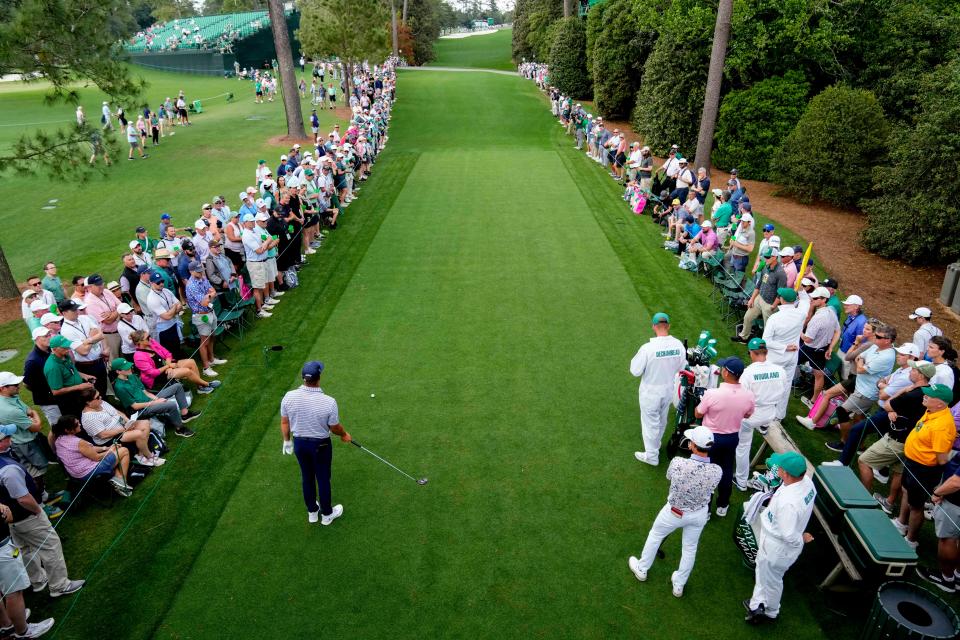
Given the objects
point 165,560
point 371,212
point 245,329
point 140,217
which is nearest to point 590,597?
point 165,560

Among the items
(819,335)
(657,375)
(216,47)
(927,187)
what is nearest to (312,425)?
(657,375)

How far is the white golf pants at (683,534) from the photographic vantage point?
18.3 ft

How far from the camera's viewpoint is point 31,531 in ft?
19.0

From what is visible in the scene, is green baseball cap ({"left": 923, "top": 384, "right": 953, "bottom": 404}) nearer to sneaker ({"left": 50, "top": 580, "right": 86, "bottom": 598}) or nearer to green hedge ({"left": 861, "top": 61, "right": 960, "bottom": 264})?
sneaker ({"left": 50, "top": 580, "right": 86, "bottom": 598})

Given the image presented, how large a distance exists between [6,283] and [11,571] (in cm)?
996

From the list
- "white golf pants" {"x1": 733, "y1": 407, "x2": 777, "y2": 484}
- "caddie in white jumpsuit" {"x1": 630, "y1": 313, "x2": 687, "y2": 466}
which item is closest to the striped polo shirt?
"caddie in white jumpsuit" {"x1": 630, "y1": 313, "x2": 687, "y2": 466}

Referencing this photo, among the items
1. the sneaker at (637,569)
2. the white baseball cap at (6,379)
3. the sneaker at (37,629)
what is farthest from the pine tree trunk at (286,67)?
the sneaker at (637,569)

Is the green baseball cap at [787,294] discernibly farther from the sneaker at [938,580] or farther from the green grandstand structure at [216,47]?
the green grandstand structure at [216,47]

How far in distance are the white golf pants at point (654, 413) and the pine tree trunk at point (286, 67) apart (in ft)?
75.3

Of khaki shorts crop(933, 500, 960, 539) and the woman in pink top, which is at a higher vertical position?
the woman in pink top

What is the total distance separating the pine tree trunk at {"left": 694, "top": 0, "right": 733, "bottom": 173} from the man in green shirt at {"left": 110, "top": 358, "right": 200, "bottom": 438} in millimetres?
18544

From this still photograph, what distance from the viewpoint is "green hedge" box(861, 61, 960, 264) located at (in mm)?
13523

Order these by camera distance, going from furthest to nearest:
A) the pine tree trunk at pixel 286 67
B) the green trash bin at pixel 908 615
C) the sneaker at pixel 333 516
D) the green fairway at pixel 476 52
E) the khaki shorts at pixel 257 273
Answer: the green fairway at pixel 476 52 < the pine tree trunk at pixel 286 67 < the khaki shorts at pixel 257 273 < the sneaker at pixel 333 516 < the green trash bin at pixel 908 615

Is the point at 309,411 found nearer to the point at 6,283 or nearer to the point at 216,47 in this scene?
the point at 6,283
